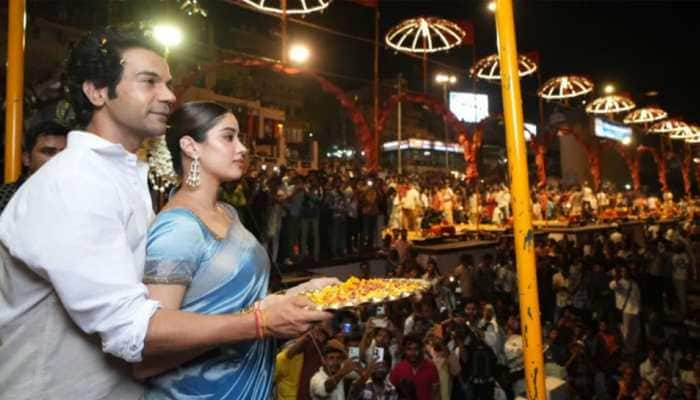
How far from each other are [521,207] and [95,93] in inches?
69.4

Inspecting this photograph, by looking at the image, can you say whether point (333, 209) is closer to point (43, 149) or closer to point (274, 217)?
point (274, 217)

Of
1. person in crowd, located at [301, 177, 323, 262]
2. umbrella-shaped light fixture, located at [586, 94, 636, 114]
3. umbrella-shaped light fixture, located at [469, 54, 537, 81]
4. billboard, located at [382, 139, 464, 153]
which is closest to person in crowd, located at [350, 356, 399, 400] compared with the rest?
person in crowd, located at [301, 177, 323, 262]

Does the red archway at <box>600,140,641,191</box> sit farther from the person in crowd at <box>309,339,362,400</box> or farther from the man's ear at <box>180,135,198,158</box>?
the man's ear at <box>180,135,198,158</box>

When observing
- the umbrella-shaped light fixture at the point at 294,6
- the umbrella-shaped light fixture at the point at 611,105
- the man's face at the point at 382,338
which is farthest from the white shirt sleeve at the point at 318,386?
the umbrella-shaped light fixture at the point at 611,105

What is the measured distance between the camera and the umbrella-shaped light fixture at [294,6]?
1144cm

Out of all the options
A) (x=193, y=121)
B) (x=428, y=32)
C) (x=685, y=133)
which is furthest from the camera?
(x=685, y=133)

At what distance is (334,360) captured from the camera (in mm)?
5422

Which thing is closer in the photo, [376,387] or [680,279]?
[376,387]

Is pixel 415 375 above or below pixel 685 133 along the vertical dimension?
below

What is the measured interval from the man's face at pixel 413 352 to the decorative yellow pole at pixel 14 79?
4.99 m

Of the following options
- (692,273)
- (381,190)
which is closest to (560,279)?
(381,190)

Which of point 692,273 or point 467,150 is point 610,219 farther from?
point 467,150

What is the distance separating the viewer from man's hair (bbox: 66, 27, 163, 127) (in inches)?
64.8

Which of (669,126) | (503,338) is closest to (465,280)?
(503,338)
